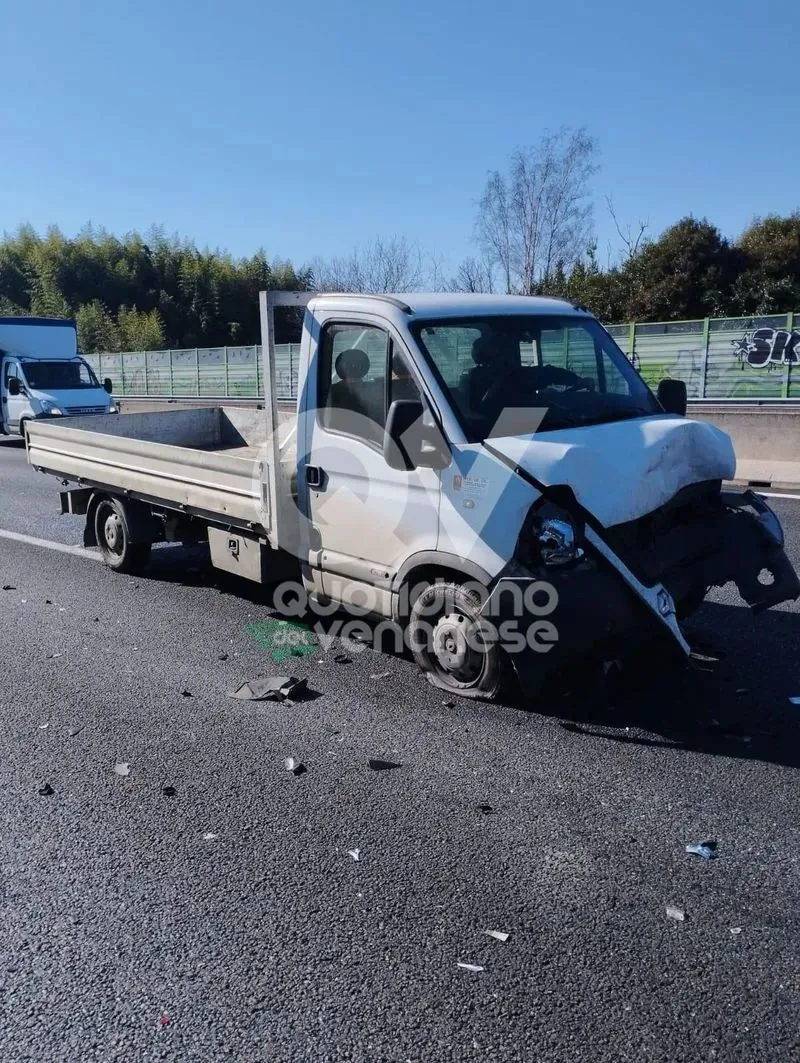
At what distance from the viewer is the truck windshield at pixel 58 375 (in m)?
20.0

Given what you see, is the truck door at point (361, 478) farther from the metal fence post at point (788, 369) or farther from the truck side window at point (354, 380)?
the metal fence post at point (788, 369)

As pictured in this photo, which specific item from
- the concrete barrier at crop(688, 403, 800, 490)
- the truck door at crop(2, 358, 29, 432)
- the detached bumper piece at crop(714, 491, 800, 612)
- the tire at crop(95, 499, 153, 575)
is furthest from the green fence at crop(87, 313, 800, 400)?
the detached bumper piece at crop(714, 491, 800, 612)

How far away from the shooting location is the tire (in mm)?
7930

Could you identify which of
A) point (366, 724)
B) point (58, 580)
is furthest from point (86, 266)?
point (366, 724)

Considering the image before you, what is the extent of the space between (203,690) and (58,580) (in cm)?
331

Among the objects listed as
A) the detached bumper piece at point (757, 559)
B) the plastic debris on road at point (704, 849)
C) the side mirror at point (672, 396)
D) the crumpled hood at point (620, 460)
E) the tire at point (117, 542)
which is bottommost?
the plastic debris on road at point (704, 849)

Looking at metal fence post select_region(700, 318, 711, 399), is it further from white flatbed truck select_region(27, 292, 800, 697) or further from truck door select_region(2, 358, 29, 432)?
white flatbed truck select_region(27, 292, 800, 697)

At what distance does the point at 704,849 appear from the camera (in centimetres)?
362

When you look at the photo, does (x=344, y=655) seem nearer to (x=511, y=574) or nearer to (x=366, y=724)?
(x=366, y=724)

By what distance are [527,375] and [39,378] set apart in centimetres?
1748

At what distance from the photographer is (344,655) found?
19.5ft

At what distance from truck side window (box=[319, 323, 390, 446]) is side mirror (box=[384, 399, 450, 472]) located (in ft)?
0.85

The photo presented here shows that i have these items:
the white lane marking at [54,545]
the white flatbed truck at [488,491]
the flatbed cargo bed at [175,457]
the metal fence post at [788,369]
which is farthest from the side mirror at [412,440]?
the metal fence post at [788,369]

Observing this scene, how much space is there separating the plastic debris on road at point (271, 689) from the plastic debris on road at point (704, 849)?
249cm
